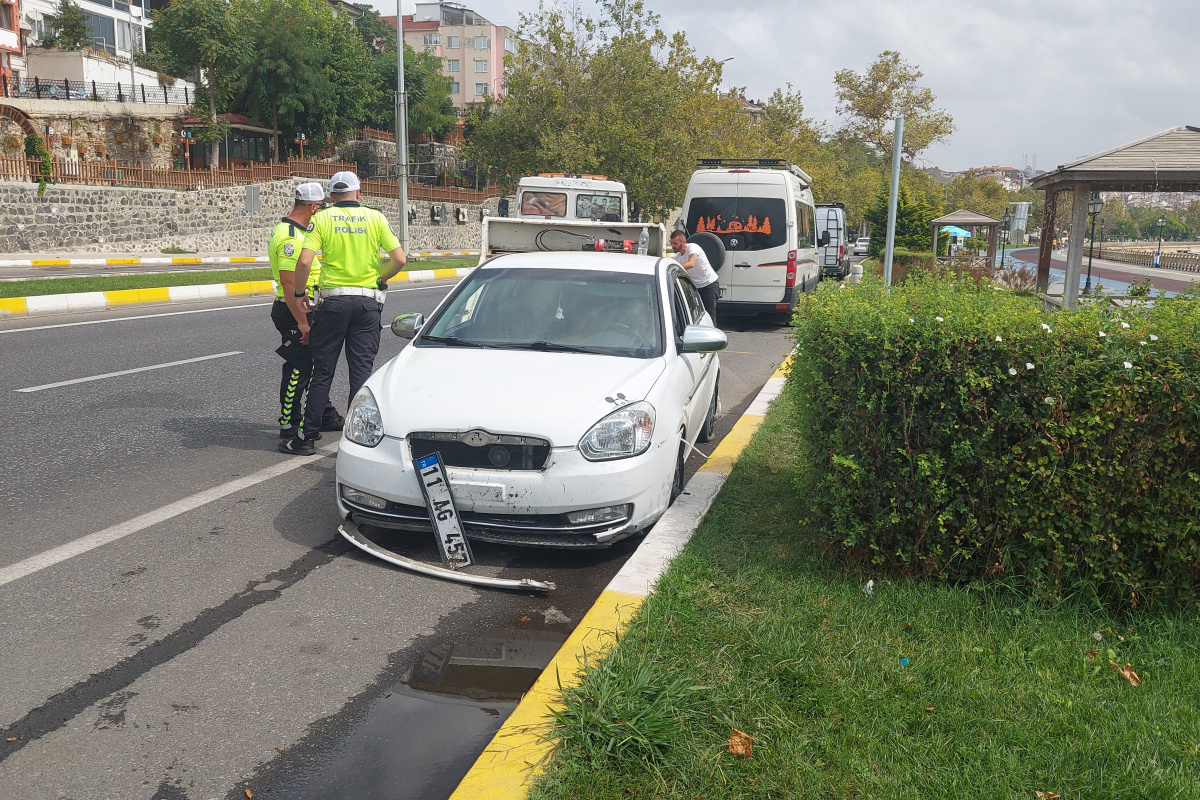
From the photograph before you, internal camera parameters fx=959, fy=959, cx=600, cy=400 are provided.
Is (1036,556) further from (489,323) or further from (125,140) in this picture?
(125,140)

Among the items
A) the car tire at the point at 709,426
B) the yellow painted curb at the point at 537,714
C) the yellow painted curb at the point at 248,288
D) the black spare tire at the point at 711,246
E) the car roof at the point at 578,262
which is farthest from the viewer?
the yellow painted curb at the point at 248,288

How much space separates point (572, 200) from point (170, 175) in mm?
23342

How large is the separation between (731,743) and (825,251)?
27.8m

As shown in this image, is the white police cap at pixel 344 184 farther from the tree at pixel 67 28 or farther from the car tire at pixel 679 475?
the tree at pixel 67 28

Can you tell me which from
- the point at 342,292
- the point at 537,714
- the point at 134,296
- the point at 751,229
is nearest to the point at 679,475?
the point at 537,714

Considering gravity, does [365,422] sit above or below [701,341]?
below

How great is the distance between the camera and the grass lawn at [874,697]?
2756 mm

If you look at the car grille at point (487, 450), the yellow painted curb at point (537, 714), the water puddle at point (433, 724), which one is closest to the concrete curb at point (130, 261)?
the car grille at point (487, 450)

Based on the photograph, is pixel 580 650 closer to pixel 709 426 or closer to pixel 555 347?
pixel 555 347

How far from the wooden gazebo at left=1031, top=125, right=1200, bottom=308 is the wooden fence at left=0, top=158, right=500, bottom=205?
71.3ft

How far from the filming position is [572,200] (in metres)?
17.7

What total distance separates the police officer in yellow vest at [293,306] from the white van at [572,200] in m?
11.1

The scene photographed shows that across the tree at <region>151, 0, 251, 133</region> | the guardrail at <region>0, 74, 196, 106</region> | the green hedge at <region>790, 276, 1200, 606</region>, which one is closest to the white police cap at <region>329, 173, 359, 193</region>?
the green hedge at <region>790, 276, 1200, 606</region>

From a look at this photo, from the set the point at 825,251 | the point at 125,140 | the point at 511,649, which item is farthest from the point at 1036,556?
the point at 125,140
